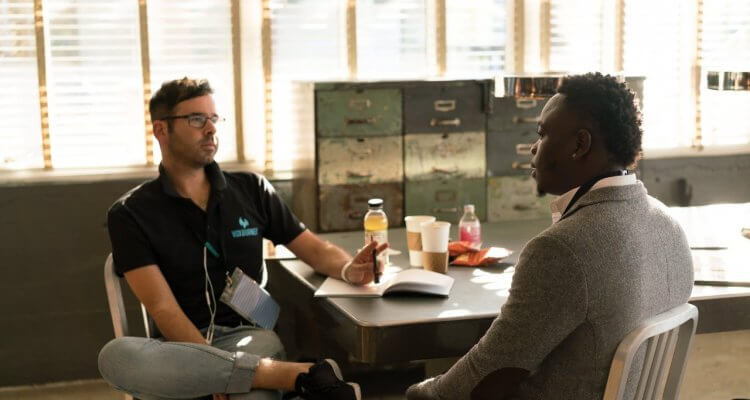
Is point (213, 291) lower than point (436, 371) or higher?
higher

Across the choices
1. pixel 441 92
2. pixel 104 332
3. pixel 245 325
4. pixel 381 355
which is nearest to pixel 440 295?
pixel 381 355

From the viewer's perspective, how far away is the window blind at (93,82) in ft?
15.9

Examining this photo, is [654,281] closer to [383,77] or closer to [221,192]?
[221,192]

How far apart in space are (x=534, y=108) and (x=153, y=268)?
9.16 feet

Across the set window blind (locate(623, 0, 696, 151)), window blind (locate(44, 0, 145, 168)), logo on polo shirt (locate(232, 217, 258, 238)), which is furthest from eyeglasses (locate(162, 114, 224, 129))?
window blind (locate(623, 0, 696, 151))

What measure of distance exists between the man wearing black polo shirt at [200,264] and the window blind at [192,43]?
6.10 ft

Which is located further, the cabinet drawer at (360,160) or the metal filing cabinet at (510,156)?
the metal filing cabinet at (510,156)

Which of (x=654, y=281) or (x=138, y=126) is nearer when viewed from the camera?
(x=654, y=281)

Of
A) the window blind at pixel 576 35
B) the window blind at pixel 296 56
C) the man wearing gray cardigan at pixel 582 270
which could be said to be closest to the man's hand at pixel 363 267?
the man wearing gray cardigan at pixel 582 270

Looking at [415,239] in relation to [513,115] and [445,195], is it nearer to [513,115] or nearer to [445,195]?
[445,195]

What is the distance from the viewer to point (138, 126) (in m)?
5.03

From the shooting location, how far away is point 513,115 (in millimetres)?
5090

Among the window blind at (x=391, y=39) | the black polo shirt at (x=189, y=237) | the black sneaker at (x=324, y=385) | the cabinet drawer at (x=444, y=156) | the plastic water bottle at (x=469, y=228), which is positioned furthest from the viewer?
the window blind at (x=391, y=39)

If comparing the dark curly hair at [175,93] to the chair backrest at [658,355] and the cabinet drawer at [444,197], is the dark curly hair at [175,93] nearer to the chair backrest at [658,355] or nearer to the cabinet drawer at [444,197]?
the chair backrest at [658,355]
